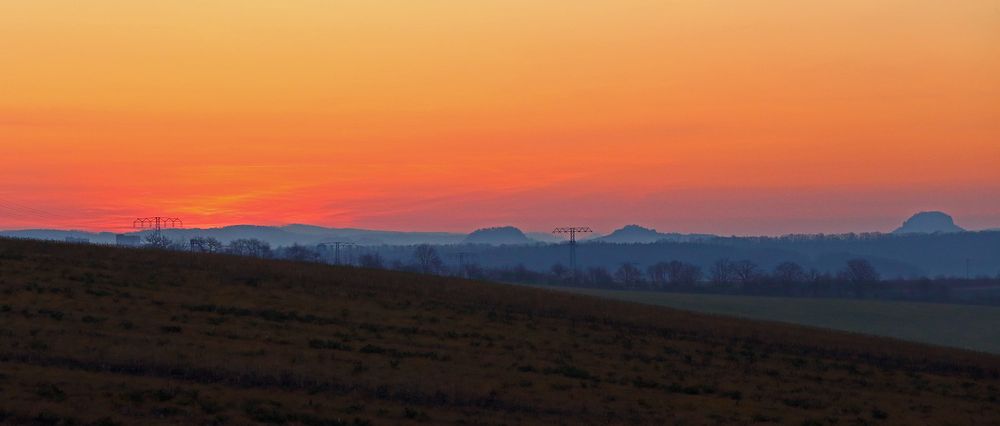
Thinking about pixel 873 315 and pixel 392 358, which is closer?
pixel 392 358

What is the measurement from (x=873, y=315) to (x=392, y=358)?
3545 inches

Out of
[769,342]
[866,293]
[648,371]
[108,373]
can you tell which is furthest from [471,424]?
[866,293]

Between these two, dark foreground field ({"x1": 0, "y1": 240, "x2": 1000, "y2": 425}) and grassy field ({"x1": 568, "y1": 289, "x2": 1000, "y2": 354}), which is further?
grassy field ({"x1": 568, "y1": 289, "x2": 1000, "y2": 354})

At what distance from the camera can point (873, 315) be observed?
11269 centimetres

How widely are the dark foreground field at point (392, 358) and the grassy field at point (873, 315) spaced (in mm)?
41285

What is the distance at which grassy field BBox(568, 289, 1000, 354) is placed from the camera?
95.6 m

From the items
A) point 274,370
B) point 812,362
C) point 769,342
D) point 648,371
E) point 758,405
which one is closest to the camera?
point 274,370

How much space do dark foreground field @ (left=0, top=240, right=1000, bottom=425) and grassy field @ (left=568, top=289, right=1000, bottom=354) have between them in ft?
135

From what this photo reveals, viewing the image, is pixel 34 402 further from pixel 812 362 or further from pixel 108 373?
pixel 812 362

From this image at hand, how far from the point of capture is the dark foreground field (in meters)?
26.5

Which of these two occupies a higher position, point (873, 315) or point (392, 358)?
point (392, 358)

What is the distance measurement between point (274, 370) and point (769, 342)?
29.4 meters

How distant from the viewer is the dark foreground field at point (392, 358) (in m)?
26.5

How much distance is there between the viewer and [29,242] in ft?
190
